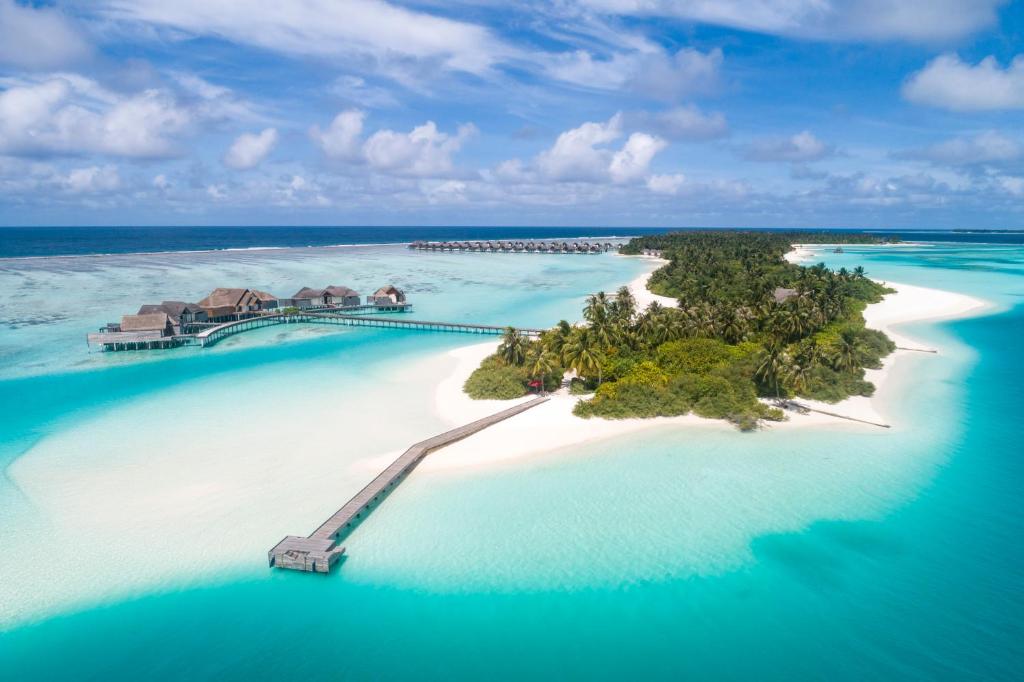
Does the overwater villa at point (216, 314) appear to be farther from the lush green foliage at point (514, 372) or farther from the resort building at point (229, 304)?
the lush green foliage at point (514, 372)

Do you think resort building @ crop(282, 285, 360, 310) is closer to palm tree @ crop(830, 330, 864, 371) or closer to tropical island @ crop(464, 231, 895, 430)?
tropical island @ crop(464, 231, 895, 430)

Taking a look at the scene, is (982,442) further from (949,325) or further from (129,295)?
(129,295)

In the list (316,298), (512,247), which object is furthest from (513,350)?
(512,247)

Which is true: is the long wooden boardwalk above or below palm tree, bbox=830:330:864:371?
below

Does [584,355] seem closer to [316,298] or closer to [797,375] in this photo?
[797,375]

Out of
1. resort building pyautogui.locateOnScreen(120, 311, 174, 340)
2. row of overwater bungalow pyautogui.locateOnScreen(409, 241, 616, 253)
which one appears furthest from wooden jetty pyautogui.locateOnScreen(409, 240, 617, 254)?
resort building pyautogui.locateOnScreen(120, 311, 174, 340)

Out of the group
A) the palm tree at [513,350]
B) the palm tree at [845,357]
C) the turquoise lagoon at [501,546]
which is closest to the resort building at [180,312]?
the turquoise lagoon at [501,546]
